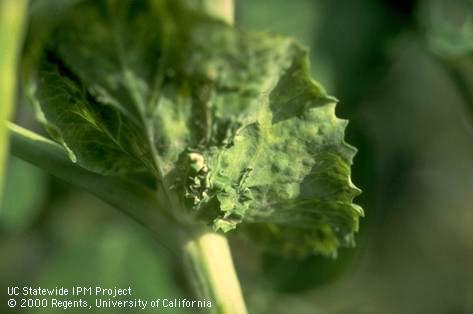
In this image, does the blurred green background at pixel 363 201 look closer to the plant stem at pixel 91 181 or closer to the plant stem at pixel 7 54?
the plant stem at pixel 91 181

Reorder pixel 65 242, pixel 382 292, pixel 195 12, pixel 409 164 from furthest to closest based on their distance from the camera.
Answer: pixel 382 292, pixel 409 164, pixel 65 242, pixel 195 12

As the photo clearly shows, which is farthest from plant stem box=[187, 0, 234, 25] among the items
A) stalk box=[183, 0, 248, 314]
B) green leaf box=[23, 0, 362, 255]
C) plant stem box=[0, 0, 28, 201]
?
stalk box=[183, 0, 248, 314]

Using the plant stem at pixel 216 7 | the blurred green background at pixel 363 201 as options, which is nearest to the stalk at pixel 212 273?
the plant stem at pixel 216 7

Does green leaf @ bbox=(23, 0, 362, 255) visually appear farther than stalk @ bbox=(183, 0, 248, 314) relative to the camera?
No

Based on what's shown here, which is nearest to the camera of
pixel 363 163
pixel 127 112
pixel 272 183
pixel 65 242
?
pixel 127 112

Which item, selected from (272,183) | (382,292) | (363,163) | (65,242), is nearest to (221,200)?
(272,183)

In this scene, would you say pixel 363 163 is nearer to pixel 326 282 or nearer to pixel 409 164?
pixel 326 282

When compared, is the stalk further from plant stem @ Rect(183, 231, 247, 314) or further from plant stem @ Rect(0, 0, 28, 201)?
plant stem @ Rect(0, 0, 28, 201)
